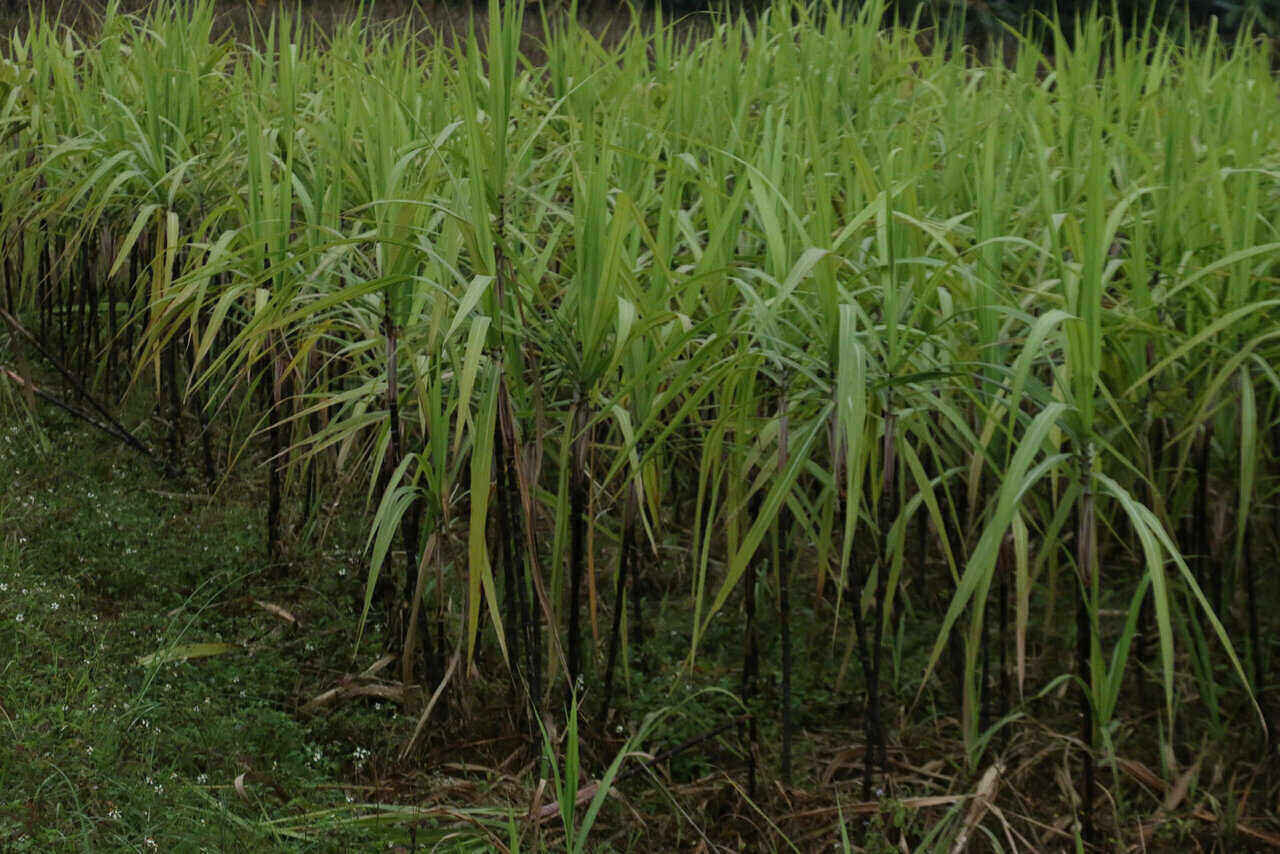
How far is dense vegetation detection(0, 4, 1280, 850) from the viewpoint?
1.78 metres

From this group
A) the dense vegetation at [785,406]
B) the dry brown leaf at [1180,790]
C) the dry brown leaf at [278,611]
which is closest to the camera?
the dense vegetation at [785,406]

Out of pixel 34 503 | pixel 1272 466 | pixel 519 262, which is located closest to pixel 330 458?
pixel 34 503

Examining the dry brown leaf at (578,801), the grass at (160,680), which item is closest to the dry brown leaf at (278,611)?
the grass at (160,680)

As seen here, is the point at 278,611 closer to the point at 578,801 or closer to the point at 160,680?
the point at 160,680

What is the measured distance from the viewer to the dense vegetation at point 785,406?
178cm

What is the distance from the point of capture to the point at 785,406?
72.9 inches

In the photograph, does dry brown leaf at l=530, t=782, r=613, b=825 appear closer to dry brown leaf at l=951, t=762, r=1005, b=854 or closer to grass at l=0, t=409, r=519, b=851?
grass at l=0, t=409, r=519, b=851

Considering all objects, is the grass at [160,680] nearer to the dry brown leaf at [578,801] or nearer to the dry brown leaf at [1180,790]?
the dry brown leaf at [578,801]

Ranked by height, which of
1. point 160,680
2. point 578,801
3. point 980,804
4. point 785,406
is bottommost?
point 160,680

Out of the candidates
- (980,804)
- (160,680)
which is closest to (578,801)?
(980,804)

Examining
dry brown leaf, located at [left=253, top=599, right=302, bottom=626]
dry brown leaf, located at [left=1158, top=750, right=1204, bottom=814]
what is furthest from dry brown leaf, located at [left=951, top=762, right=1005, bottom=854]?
dry brown leaf, located at [left=253, top=599, right=302, bottom=626]

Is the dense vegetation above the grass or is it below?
above

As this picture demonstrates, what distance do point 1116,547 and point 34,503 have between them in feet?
7.66

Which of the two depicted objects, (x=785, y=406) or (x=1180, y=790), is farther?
(x=1180, y=790)
